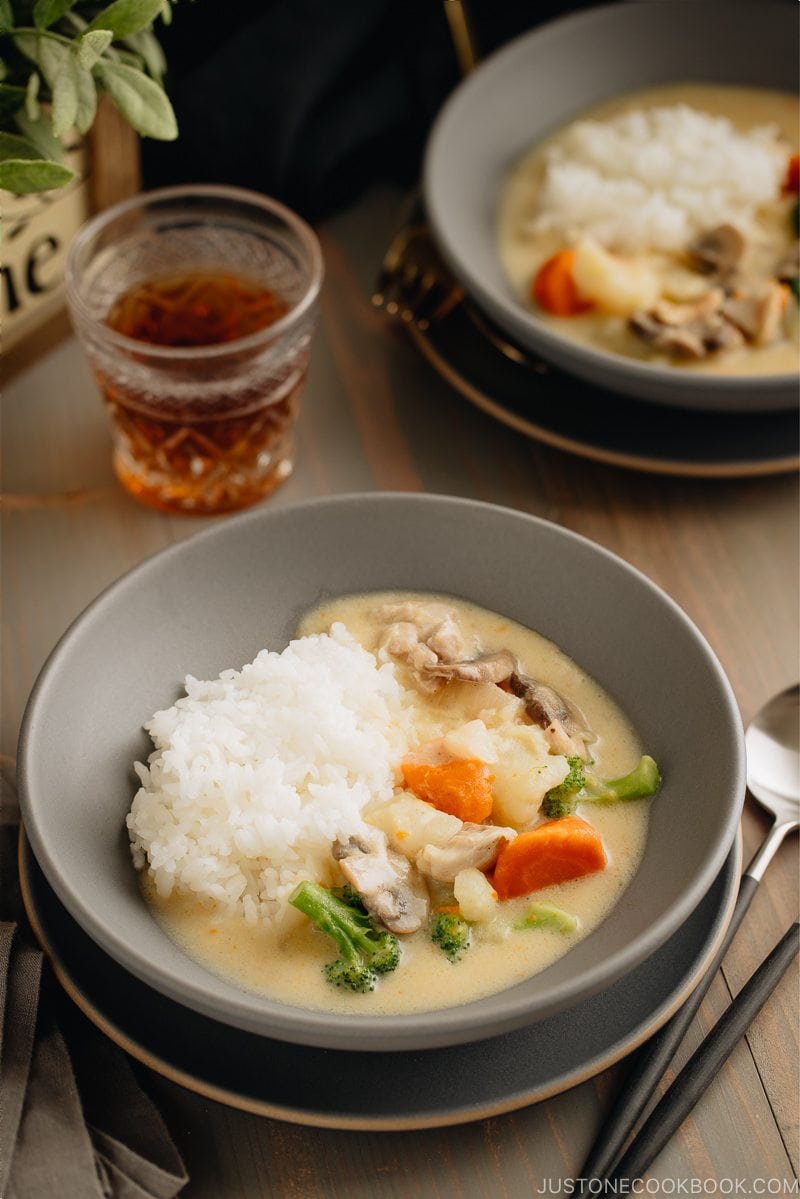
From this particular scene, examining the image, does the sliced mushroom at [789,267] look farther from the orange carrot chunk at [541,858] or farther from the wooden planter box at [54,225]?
the orange carrot chunk at [541,858]

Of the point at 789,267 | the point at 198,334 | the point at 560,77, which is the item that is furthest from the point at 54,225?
the point at 789,267

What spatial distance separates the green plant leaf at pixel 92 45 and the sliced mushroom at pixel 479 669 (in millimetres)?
1348

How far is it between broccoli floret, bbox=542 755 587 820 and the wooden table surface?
0.46 metres

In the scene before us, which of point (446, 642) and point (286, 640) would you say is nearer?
point (446, 642)

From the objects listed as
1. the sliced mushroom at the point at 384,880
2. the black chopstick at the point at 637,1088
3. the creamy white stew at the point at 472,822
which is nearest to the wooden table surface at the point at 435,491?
the black chopstick at the point at 637,1088

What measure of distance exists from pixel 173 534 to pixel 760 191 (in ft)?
6.82

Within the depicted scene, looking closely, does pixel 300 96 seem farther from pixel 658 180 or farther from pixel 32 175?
pixel 32 175

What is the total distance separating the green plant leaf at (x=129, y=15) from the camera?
2.53 m

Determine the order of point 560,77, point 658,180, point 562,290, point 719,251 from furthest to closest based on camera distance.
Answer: point 560,77, point 658,180, point 719,251, point 562,290

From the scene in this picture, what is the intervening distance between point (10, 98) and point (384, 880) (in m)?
1.74

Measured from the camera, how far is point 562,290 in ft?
12.3

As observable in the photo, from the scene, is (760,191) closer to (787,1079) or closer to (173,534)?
(173,534)

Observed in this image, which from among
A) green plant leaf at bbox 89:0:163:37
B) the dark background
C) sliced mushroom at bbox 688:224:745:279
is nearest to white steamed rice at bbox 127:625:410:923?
green plant leaf at bbox 89:0:163:37

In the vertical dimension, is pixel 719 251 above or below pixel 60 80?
below
